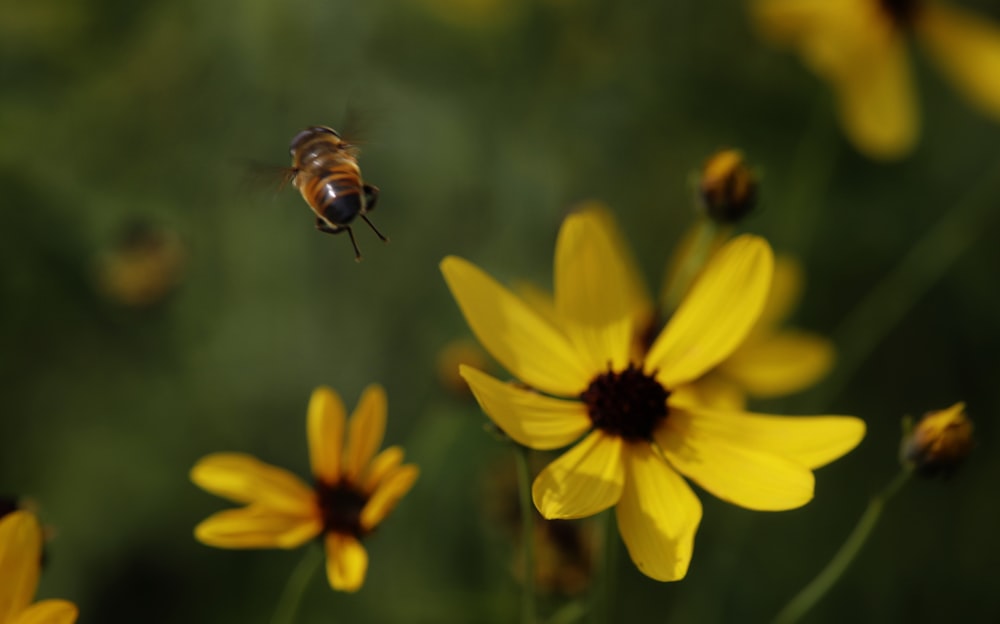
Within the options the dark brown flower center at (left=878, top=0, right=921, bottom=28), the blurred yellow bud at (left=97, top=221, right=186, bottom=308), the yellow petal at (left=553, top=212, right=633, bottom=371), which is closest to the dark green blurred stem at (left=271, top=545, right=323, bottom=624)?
the yellow petal at (left=553, top=212, right=633, bottom=371)

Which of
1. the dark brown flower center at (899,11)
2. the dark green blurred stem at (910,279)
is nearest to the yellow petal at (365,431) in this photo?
the dark green blurred stem at (910,279)

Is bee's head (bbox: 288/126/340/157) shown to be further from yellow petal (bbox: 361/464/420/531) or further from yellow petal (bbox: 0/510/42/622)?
yellow petal (bbox: 0/510/42/622)

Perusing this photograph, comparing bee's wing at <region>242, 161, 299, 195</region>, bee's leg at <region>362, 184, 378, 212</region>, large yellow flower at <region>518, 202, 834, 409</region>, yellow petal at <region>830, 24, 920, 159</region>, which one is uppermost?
yellow petal at <region>830, 24, 920, 159</region>

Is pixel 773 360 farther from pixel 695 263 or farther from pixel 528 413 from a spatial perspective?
pixel 528 413

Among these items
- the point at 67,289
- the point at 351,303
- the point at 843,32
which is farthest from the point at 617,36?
the point at 67,289

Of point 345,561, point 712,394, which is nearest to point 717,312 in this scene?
point 712,394

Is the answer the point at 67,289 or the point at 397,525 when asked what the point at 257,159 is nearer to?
the point at 67,289
